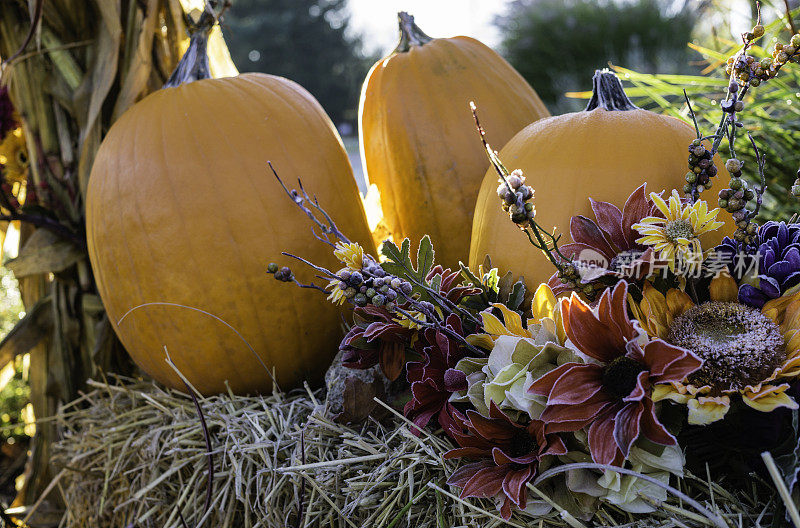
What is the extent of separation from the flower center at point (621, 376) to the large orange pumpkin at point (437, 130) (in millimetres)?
592

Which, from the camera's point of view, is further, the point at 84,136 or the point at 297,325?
the point at 84,136

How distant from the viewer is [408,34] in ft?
4.41

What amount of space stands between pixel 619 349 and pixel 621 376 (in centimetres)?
3

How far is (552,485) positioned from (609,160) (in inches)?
17.2

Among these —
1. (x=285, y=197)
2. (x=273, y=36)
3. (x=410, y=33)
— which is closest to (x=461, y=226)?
(x=285, y=197)

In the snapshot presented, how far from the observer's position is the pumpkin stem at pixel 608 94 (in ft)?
3.21

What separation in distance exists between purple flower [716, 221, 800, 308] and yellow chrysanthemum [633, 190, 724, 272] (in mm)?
73

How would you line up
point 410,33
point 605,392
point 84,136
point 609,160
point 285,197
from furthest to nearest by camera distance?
point 84,136 → point 410,33 → point 285,197 → point 609,160 → point 605,392

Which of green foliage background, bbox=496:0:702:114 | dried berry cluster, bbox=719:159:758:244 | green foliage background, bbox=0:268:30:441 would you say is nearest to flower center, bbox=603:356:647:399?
dried berry cluster, bbox=719:159:758:244

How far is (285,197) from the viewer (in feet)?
3.75

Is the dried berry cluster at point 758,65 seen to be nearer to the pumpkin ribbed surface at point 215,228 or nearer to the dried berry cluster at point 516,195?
the dried berry cluster at point 516,195

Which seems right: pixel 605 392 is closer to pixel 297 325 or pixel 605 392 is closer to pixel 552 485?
pixel 552 485

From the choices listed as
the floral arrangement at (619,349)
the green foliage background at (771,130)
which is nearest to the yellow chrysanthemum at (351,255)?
the floral arrangement at (619,349)

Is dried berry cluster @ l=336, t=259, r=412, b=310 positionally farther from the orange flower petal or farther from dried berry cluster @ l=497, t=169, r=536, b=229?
the orange flower petal
